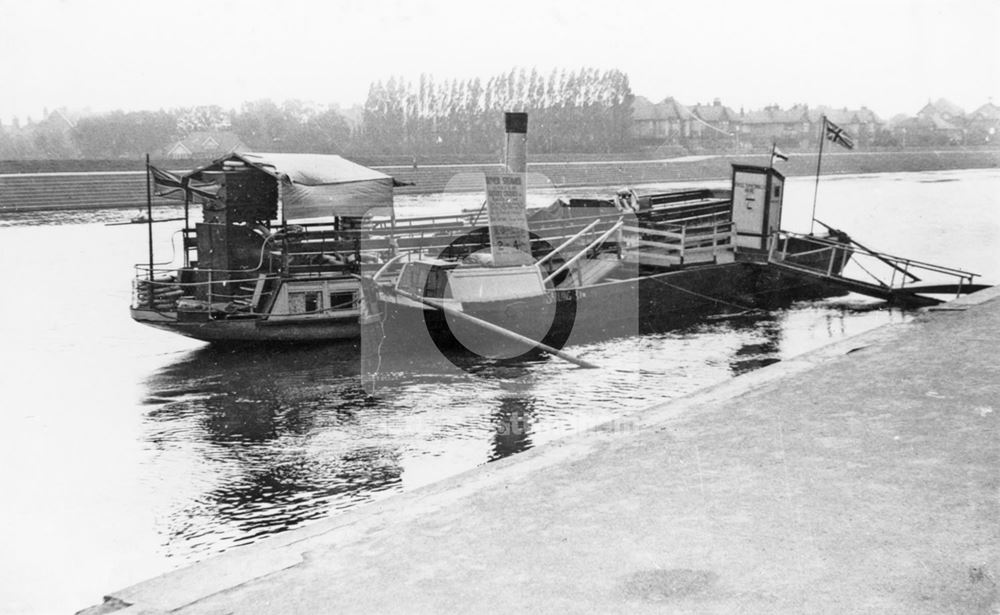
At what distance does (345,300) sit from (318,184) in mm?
2381

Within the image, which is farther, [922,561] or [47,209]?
[47,209]

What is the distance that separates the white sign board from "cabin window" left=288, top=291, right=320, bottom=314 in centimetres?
358

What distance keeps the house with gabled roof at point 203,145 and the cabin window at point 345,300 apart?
60.4 m

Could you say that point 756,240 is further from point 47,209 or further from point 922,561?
point 47,209

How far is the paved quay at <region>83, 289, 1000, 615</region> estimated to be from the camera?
14.9 ft

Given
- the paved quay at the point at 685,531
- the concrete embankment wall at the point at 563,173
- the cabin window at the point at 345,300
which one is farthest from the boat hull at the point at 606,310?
the paved quay at the point at 685,531

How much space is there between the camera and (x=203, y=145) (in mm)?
77750

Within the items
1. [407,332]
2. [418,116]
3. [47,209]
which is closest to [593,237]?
[407,332]

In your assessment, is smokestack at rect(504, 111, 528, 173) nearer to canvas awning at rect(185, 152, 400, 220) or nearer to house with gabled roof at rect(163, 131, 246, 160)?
canvas awning at rect(185, 152, 400, 220)

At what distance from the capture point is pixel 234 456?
39.6 feet

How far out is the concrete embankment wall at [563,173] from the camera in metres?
51.2

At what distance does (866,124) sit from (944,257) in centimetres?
9829

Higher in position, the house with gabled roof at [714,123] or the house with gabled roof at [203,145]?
the house with gabled roof at [714,123]

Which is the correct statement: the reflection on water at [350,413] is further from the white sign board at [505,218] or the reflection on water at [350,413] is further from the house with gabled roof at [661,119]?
the house with gabled roof at [661,119]
